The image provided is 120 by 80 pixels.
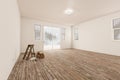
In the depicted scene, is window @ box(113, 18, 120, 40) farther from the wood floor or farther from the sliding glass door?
the sliding glass door

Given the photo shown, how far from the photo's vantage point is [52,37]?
8.09m

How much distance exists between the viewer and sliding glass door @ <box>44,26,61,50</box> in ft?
25.2

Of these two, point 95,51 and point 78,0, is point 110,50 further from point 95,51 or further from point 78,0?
point 78,0

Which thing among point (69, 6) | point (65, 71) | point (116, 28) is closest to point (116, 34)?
point (116, 28)

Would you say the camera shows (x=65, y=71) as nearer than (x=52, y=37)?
Yes

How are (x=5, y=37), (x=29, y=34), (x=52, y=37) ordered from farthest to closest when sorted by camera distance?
(x=52, y=37), (x=29, y=34), (x=5, y=37)

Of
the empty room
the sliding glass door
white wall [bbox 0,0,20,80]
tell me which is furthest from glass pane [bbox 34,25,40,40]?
white wall [bbox 0,0,20,80]

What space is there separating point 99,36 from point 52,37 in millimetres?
4259

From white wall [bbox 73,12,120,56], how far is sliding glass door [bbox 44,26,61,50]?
2.34 meters

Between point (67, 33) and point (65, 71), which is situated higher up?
point (67, 33)

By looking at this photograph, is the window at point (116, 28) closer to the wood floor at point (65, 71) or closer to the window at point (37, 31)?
the wood floor at point (65, 71)

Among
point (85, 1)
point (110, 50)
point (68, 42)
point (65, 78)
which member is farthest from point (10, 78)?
point (68, 42)

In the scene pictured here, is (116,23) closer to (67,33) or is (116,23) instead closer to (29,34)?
(67,33)

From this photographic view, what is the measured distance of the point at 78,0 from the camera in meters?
3.39
